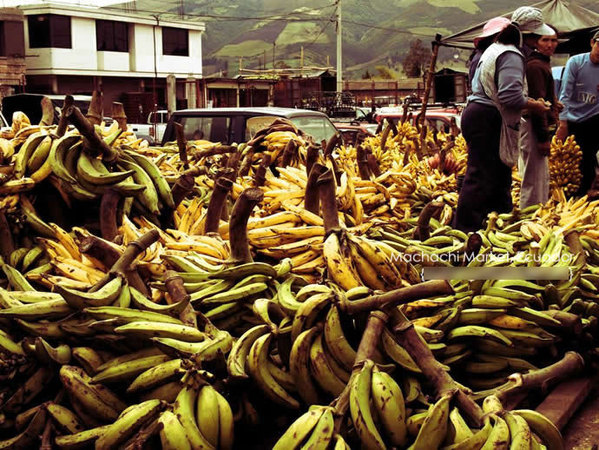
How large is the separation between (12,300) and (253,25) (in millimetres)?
202712

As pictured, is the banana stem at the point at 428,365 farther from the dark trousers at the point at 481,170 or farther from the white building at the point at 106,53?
the white building at the point at 106,53

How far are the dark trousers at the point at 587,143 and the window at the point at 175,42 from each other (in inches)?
1493

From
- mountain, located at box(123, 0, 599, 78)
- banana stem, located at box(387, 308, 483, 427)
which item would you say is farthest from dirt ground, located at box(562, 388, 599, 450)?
mountain, located at box(123, 0, 599, 78)

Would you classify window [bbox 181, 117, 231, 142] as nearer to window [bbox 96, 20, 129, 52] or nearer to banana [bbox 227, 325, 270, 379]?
banana [bbox 227, 325, 270, 379]

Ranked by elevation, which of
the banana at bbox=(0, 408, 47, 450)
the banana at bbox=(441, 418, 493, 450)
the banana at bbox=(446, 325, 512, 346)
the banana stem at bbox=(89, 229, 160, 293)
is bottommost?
the banana at bbox=(0, 408, 47, 450)

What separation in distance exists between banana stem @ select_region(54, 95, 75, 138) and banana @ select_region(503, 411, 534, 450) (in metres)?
2.50

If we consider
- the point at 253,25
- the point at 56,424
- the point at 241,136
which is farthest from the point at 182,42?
the point at 253,25

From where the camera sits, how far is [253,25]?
197 metres

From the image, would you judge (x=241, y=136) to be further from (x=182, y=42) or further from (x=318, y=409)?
(x=182, y=42)

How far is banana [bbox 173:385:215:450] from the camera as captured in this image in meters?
1.79

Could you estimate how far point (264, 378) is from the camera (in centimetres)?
202

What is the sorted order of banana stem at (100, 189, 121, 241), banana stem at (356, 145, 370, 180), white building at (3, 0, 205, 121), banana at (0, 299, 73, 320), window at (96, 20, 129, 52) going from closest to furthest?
banana at (0, 299, 73, 320) < banana stem at (100, 189, 121, 241) < banana stem at (356, 145, 370, 180) < white building at (3, 0, 205, 121) < window at (96, 20, 129, 52)

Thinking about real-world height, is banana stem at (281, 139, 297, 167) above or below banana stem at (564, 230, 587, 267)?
above

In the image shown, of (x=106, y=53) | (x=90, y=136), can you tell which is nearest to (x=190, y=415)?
(x=90, y=136)
